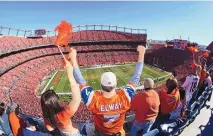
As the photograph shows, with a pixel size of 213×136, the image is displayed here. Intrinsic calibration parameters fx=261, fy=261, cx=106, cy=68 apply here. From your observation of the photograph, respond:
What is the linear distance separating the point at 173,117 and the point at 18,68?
41.4 metres

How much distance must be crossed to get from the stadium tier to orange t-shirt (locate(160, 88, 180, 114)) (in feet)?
76.5

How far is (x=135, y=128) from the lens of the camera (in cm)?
487

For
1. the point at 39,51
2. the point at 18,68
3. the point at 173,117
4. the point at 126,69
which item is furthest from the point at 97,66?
the point at 173,117

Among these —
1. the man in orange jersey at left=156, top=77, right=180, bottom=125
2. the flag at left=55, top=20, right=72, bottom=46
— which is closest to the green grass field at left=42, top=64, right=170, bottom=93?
the man in orange jersey at left=156, top=77, right=180, bottom=125

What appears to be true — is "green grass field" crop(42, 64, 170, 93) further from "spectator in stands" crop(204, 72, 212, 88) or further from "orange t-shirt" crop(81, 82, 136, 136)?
"orange t-shirt" crop(81, 82, 136, 136)

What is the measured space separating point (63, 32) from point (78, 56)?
2285 inches

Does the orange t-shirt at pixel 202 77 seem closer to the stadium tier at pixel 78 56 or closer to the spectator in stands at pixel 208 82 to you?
the spectator in stands at pixel 208 82

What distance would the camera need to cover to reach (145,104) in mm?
4531

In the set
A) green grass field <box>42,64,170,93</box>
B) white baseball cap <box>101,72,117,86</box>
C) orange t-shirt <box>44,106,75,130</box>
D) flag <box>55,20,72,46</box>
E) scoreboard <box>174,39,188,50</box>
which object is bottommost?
green grass field <box>42,64,170,93</box>

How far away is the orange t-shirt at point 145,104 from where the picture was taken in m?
4.50

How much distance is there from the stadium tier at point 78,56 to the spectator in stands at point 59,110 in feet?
80.6

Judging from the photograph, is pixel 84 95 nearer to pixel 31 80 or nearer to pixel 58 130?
pixel 58 130

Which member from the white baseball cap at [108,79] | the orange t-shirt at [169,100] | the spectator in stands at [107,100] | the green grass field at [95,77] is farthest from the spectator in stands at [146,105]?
the green grass field at [95,77]

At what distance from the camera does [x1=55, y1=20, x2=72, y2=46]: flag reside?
12.9 ft
